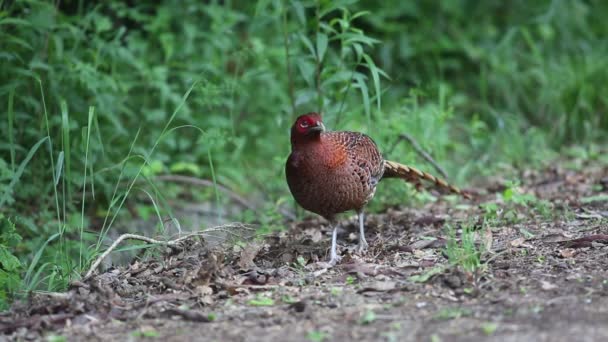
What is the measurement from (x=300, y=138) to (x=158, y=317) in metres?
1.63

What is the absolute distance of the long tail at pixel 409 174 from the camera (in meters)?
6.19

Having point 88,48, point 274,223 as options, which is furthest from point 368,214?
point 88,48

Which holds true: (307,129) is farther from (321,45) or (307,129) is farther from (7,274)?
(7,274)

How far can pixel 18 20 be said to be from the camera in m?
6.08

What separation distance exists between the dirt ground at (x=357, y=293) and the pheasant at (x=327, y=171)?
0.31 meters

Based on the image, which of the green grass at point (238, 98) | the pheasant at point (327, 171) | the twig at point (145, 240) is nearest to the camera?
the twig at point (145, 240)

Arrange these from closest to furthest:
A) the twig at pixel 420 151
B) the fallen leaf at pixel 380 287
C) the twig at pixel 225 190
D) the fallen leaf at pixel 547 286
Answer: the fallen leaf at pixel 547 286, the fallen leaf at pixel 380 287, the twig at pixel 420 151, the twig at pixel 225 190

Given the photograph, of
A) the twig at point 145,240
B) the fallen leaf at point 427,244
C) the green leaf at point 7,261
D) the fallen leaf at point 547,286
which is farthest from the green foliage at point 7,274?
the fallen leaf at point 547,286

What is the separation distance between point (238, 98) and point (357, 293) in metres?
4.75

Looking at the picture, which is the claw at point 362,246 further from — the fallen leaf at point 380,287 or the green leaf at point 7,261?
the green leaf at point 7,261

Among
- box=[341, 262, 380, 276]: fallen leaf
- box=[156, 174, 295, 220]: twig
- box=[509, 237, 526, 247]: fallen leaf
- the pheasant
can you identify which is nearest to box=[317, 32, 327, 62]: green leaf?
the pheasant

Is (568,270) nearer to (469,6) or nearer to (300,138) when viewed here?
(300,138)

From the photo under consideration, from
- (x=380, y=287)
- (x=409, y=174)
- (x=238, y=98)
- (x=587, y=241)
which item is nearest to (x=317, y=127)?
(x=380, y=287)

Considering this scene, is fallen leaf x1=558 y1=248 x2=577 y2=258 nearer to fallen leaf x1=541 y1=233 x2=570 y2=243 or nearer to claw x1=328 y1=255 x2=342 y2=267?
fallen leaf x1=541 y1=233 x2=570 y2=243
